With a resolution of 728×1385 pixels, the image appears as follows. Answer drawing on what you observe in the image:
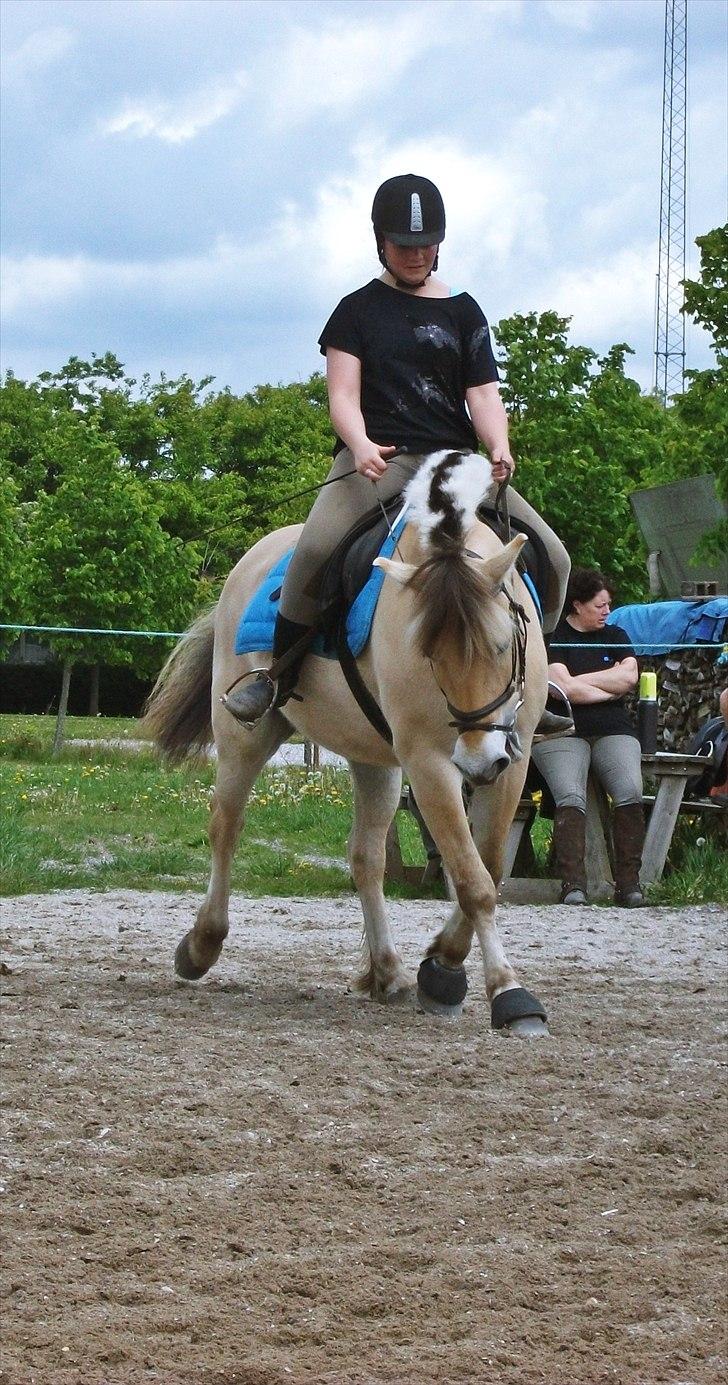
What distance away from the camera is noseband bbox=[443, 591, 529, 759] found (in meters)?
5.08

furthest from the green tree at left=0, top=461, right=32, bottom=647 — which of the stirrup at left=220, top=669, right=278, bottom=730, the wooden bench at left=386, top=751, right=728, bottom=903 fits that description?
the stirrup at left=220, top=669, right=278, bottom=730

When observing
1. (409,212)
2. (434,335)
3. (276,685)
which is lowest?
(276,685)

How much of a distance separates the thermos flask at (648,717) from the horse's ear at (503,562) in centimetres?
534

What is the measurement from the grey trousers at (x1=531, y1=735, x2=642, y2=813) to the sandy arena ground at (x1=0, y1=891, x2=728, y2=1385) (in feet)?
10.9

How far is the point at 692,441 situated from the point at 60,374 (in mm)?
36573

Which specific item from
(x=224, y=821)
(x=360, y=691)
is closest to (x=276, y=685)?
(x=360, y=691)

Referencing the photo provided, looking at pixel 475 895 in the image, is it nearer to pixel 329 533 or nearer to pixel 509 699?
pixel 509 699

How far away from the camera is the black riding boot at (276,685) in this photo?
6.02 m

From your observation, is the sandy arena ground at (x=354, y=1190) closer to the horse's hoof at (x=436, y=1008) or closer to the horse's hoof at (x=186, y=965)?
the horse's hoof at (x=436, y=1008)

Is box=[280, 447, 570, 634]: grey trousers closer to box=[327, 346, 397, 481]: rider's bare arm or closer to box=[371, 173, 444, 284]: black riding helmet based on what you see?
box=[327, 346, 397, 481]: rider's bare arm

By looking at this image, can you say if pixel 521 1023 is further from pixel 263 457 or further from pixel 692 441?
pixel 263 457

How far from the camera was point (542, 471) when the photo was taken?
3319 cm

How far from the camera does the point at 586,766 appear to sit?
992 centimetres

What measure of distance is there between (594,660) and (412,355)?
455 cm
